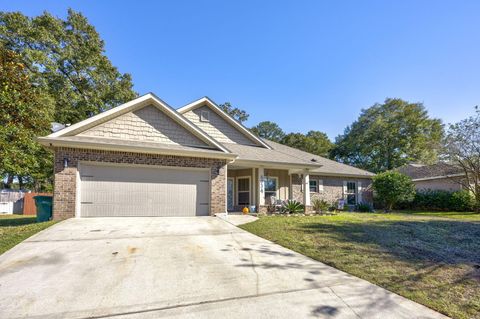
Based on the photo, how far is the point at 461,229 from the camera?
9.59 m

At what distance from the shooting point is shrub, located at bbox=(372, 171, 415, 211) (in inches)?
738

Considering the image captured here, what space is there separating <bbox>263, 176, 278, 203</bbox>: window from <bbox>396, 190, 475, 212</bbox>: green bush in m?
13.6

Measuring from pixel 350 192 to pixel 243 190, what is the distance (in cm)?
903

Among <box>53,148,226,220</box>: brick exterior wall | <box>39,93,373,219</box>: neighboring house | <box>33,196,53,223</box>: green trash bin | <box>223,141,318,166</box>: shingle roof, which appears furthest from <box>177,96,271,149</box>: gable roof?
<box>33,196,53,223</box>: green trash bin

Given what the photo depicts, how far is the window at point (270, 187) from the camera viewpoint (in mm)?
15570

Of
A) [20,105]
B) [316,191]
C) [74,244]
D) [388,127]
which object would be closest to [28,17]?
[20,105]

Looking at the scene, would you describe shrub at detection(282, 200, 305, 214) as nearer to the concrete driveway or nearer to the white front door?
the white front door

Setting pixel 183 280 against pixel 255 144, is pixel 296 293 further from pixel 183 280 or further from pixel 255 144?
pixel 255 144

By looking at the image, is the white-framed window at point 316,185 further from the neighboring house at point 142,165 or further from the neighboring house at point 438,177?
the neighboring house at point 438,177

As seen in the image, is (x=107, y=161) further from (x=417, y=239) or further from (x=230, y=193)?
(x=417, y=239)

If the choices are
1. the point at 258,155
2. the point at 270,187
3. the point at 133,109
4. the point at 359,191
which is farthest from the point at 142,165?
the point at 359,191

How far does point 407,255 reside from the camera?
6.13 meters

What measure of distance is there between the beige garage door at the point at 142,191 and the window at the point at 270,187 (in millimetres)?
5063

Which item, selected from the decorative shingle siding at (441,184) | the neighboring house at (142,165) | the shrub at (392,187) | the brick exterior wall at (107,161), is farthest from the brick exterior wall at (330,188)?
the decorative shingle siding at (441,184)
